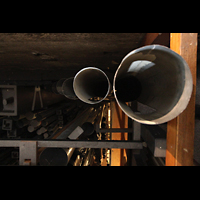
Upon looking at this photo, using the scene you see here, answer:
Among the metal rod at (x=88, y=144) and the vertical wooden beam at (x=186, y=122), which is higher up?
the vertical wooden beam at (x=186, y=122)

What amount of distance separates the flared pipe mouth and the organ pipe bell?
214 millimetres

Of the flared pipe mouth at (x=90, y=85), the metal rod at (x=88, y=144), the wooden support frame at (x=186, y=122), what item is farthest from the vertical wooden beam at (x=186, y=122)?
the flared pipe mouth at (x=90, y=85)

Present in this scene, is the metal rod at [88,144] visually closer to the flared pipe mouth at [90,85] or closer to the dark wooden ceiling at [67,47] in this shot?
the flared pipe mouth at [90,85]

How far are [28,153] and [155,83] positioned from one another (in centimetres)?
133

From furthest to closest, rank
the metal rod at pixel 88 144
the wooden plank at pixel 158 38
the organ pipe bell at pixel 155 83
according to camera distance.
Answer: the metal rod at pixel 88 144
the wooden plank at pixel 158 38
the organ pipe bell at pixel 155 83

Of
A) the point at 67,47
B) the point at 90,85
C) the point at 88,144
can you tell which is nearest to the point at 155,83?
the point at 90,85

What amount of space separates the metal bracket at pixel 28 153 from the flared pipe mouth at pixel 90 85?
0.68 metres

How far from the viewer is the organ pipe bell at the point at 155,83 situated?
651 mm

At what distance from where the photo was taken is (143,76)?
965 millimetres

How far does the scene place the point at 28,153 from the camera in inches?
44.8

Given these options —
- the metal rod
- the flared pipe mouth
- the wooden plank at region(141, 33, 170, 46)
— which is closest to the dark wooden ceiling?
the wooden plank at region(141, 33, 170, 46)

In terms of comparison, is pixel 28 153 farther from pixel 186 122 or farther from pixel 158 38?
pixel 158 38
